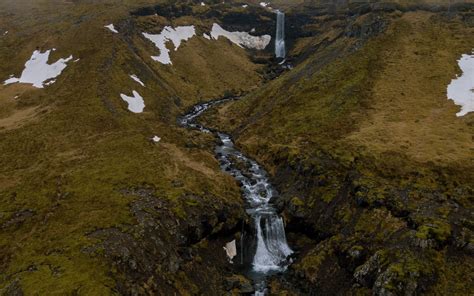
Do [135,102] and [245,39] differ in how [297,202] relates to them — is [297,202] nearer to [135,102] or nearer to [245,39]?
[135,102]

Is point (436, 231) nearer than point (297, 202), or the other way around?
point (436, 231)

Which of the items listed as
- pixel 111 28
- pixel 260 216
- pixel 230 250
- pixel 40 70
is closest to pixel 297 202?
pixel 260 216

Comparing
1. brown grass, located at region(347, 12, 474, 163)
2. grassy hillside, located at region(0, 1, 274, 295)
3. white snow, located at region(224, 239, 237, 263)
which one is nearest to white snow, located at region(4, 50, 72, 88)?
grassy hillside, located at region(0, 1, 274, 295)

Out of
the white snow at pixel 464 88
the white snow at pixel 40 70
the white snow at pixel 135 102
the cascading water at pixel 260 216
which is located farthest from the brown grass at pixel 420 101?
the white snow at pixel 40 70

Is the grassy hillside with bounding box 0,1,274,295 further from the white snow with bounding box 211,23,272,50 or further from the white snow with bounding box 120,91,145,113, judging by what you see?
the white snow with bounding box 211,23,272,50

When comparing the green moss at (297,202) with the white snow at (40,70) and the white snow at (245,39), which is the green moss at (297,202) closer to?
the white snow at (40,70)

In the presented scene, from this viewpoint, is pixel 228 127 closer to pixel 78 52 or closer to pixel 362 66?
pixel 362 66
